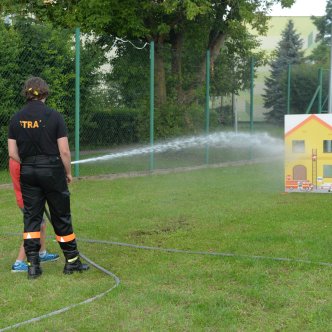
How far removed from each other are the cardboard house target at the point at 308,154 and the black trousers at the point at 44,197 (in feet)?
20.0

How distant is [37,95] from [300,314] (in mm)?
2916

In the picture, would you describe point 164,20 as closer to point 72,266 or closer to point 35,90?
point 35,90

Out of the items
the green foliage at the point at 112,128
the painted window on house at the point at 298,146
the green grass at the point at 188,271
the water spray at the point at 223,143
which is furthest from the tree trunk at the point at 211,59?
the green grass at the point at 188,271

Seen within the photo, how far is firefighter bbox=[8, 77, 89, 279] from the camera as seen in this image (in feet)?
16.8

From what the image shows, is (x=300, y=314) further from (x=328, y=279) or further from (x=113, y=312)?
(x=113, y=312)

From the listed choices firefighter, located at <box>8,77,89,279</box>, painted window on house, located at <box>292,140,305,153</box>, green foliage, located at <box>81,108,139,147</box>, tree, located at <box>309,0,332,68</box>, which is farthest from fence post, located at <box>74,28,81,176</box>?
tree, located at <box>309,0,332,68</box>

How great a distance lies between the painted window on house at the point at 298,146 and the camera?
10.6 m

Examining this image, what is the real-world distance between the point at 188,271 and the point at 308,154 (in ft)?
19.6

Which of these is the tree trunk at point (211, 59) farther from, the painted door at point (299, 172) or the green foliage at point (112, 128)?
the painted door at point (299, 172)

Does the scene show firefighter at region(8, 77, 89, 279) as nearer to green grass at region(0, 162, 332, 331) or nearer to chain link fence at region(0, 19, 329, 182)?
green grass at region(0, 162, 332, 331)

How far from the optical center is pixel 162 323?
13.1 feet

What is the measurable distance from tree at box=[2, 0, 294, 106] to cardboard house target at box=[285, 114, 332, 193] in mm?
5150

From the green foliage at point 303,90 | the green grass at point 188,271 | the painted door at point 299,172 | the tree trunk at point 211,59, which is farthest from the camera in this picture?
the green foliage at point 303,90

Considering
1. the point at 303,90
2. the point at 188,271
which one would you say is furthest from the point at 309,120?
the point at 303,90
